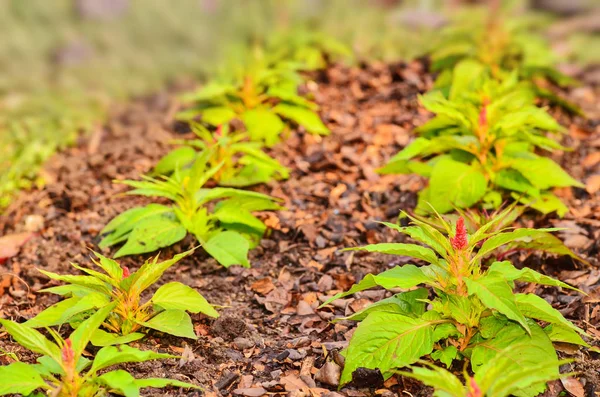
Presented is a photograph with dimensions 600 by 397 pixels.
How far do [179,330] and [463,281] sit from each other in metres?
1.10

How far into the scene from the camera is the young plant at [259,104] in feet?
15.8

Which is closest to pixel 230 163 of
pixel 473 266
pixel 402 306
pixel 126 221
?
pixel 126 221

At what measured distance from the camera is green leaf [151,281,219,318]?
117 inches

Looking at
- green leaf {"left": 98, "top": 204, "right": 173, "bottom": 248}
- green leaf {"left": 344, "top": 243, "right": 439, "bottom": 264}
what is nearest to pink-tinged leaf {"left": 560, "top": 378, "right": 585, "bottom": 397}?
green leaf {"left": 344, "top": 243, "right": 439, "bottom": 264}

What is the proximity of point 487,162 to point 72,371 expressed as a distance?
245cm

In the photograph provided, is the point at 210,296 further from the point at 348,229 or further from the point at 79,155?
the point at 79,155

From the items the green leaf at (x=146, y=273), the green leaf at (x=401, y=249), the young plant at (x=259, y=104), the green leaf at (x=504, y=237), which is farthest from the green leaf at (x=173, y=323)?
the young plant at (x=259, y=104)

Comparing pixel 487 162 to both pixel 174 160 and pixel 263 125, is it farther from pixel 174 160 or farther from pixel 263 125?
pixel 174 160

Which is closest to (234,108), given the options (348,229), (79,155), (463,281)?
(79,155)

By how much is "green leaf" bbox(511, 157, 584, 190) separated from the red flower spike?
51.9 inches

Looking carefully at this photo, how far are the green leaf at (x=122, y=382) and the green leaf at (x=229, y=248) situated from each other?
105 centimetres

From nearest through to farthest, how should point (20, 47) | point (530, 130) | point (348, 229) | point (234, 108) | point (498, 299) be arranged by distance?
1. point (498, 299)
2. point (348, 229)
3. point (530, 130)
4. point (234, 108)
5. point (20, 47)

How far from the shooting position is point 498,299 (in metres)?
2.54

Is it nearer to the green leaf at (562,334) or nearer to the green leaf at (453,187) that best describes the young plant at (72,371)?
the green leaf at (562,334)
